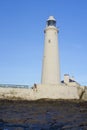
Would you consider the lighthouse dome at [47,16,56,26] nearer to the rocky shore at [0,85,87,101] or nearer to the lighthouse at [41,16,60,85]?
the lighthouse at [41,16,60,85]

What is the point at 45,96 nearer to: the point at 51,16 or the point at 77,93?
the point at 77,93

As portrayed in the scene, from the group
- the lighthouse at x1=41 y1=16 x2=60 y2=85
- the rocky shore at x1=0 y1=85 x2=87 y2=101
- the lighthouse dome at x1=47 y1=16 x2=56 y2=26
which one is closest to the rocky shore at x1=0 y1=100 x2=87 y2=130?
the rocky shore at x1=0 y1=85 x2=87 y2=101

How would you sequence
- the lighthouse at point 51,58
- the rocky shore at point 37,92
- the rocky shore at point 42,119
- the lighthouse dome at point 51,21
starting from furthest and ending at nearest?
the lighthouse dome at point 51,21, the lighthouse at point 51,58, the rocky shore at point 37,92, the rocky shore at point 42,119

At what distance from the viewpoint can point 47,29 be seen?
34.2 m

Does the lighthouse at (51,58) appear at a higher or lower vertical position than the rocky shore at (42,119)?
higher

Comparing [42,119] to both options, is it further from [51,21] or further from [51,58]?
[51,21]

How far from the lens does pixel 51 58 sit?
3253 cm

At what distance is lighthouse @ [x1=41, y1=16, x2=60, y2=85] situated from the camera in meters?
32.1

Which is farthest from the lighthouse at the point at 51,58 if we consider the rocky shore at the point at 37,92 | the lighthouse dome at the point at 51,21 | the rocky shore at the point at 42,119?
the rocky shore at the point at 42,119

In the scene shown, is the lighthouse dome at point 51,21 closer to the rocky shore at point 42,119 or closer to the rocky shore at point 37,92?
the rocky shore at point 37,92

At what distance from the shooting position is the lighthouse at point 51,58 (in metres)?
32.1

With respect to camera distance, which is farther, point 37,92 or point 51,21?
point 51,21

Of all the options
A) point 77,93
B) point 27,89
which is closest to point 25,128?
point 27,89

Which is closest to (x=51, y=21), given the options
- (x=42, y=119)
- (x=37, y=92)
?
(x=37, y=92)
